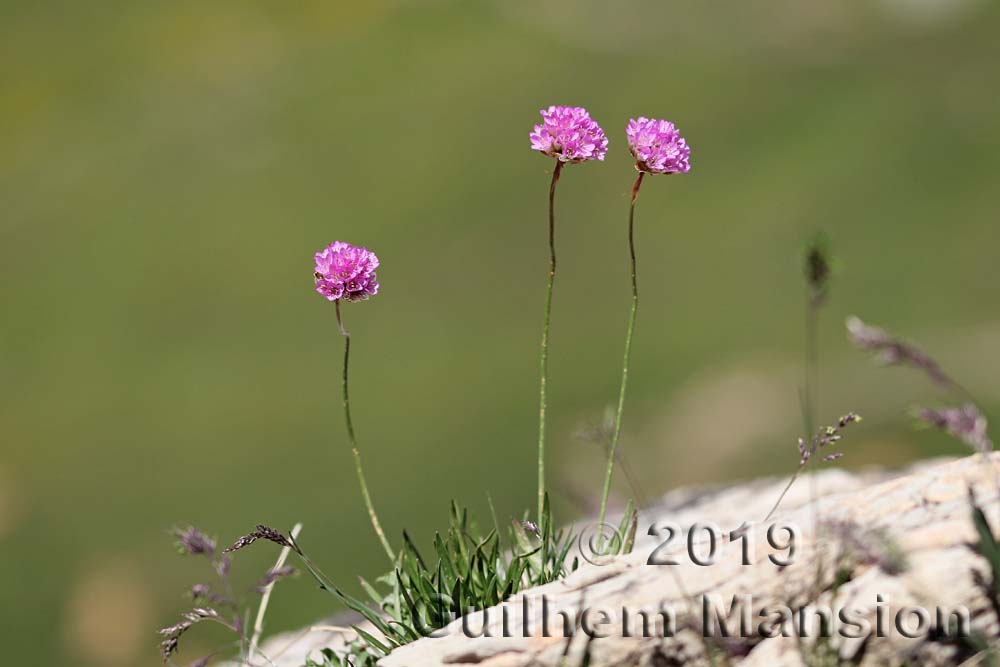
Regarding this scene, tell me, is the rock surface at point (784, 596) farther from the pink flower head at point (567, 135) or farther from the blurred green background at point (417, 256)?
the blurred green background at point (417, 256)

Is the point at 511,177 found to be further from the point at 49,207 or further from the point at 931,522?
the point at 931,522

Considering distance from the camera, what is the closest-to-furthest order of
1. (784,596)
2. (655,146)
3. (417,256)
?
(784,596) < (655,146) < (417,256)

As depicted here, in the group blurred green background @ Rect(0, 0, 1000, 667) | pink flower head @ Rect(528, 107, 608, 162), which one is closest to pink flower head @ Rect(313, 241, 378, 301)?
pink flower head @ Rect(528, 107, 608, 162)

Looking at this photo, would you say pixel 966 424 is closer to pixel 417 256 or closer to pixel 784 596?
pixel 784 596

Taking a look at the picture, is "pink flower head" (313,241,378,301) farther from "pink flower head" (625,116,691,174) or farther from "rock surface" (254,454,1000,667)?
"rock surface" (254,454,1000,667)

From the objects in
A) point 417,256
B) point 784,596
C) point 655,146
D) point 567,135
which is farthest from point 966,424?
point 417,256

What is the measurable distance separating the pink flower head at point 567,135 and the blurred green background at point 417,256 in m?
9.13

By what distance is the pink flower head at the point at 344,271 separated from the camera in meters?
3.19

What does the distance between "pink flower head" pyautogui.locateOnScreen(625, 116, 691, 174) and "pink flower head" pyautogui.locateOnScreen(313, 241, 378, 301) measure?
3.04ft

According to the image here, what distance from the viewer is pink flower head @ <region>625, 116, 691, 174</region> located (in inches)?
124

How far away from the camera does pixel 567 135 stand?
3162 mm

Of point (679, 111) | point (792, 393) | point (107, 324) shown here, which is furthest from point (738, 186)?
point (107, 324)

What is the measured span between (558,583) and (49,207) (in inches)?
685

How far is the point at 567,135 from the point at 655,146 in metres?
0.29
